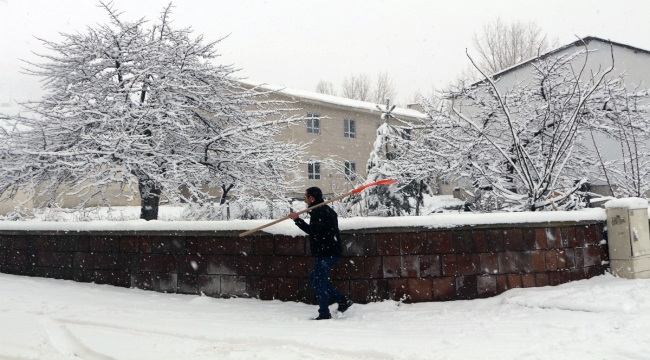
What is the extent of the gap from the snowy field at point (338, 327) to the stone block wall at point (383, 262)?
0.19 metres

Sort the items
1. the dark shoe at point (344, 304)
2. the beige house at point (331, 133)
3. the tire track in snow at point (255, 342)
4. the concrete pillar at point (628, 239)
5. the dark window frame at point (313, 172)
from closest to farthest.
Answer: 1. the tire track in snow at point (255, 342)
2. the dark shoe at point (344, 304)
3. the concrete pillar at point (628, 239)
4. the beige house at point (331, 133)
5. the dark window frame at point (313, 172)

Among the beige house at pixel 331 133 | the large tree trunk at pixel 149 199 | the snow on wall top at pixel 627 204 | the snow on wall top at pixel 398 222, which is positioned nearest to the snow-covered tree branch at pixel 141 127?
the large tree trunk at pixel 149 199

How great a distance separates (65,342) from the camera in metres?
4.81

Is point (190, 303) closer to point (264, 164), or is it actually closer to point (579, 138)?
point (264, 164)

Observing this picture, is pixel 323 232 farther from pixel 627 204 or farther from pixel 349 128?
pixel 349 128

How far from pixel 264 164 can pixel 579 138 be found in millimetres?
7727

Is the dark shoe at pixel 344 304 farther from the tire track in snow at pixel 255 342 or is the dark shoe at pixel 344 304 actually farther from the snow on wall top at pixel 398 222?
the tire track in snow at pixel 255 342

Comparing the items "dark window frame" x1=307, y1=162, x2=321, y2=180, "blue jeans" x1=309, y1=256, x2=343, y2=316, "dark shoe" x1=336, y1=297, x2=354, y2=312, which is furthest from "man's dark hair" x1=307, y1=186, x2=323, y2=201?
"dark window frame" x1=307, y1=162, x2=321, y2=180

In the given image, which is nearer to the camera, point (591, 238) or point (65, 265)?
point (591, 238)

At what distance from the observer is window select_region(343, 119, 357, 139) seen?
27.5m

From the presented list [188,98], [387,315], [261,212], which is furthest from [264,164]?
[387,315]

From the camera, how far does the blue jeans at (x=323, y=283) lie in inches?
220

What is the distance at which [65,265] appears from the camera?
796cm

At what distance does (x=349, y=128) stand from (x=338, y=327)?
2300 centimetres
